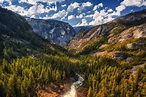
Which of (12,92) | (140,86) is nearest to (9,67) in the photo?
(12,92)

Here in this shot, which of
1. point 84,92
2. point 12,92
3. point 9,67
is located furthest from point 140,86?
point 9,67

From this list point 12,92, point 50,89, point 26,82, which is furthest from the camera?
point 50,89

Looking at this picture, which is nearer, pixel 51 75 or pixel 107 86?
pixel 107 86

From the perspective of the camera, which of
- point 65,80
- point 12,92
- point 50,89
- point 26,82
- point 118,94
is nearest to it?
point 12,92

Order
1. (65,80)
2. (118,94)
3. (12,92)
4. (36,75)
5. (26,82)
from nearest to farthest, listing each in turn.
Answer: (12,92)
(26,82)
(118,94)
(36,75)
(65,80)

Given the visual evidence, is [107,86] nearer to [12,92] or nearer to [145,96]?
[145,96]

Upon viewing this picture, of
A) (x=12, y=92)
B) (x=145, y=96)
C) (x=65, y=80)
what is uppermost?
(x=65, y=80)

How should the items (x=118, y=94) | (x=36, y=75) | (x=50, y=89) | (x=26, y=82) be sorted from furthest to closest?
(x=36, y=75) < (x=50, y=89) < (x=118, y=94) < (x=26, y=82)

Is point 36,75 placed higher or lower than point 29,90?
higher

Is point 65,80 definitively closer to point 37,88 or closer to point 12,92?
point 37,88
